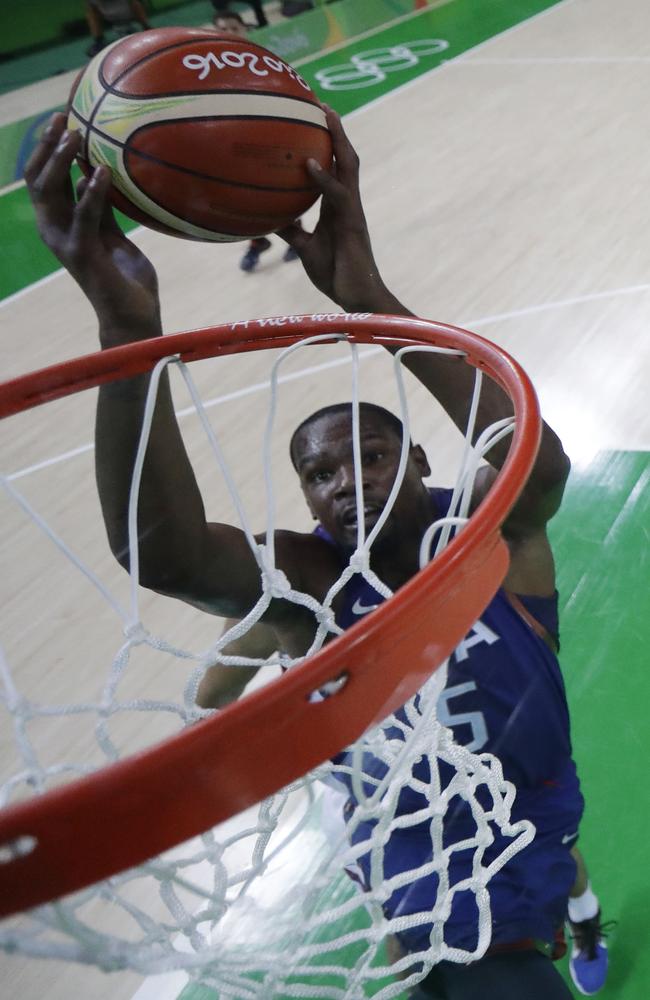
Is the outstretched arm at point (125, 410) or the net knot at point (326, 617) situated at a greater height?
the outstretched arm at point (125, 410)

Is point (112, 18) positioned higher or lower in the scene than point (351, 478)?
lower

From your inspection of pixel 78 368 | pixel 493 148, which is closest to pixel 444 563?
pixel 78 368

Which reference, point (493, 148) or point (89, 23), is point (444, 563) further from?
point (89, 23)

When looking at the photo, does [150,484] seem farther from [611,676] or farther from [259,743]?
[611,676]

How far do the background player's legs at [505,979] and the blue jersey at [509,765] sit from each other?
0.05 meters

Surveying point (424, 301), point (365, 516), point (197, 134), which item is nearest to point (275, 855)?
point (365, 516)

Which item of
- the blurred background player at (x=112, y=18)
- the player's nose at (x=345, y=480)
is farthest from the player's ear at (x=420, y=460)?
the blurred background player at (x=112, y=18)

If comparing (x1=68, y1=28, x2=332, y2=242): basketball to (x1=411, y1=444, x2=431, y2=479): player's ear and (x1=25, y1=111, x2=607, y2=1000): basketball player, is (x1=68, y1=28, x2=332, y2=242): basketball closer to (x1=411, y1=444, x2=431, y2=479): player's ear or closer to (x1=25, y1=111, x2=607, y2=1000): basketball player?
(x1=25, y1=111, x2=607, y2=1000): basketball player

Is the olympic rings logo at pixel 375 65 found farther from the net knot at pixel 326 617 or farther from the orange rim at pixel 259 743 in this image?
the orange rim at pixel 259 743

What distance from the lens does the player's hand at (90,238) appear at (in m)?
1.16

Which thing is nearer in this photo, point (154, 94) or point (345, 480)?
point (154, 94)

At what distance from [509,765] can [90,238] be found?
90cm

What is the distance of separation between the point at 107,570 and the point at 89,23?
896 cm

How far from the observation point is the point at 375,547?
1451 millimetres
